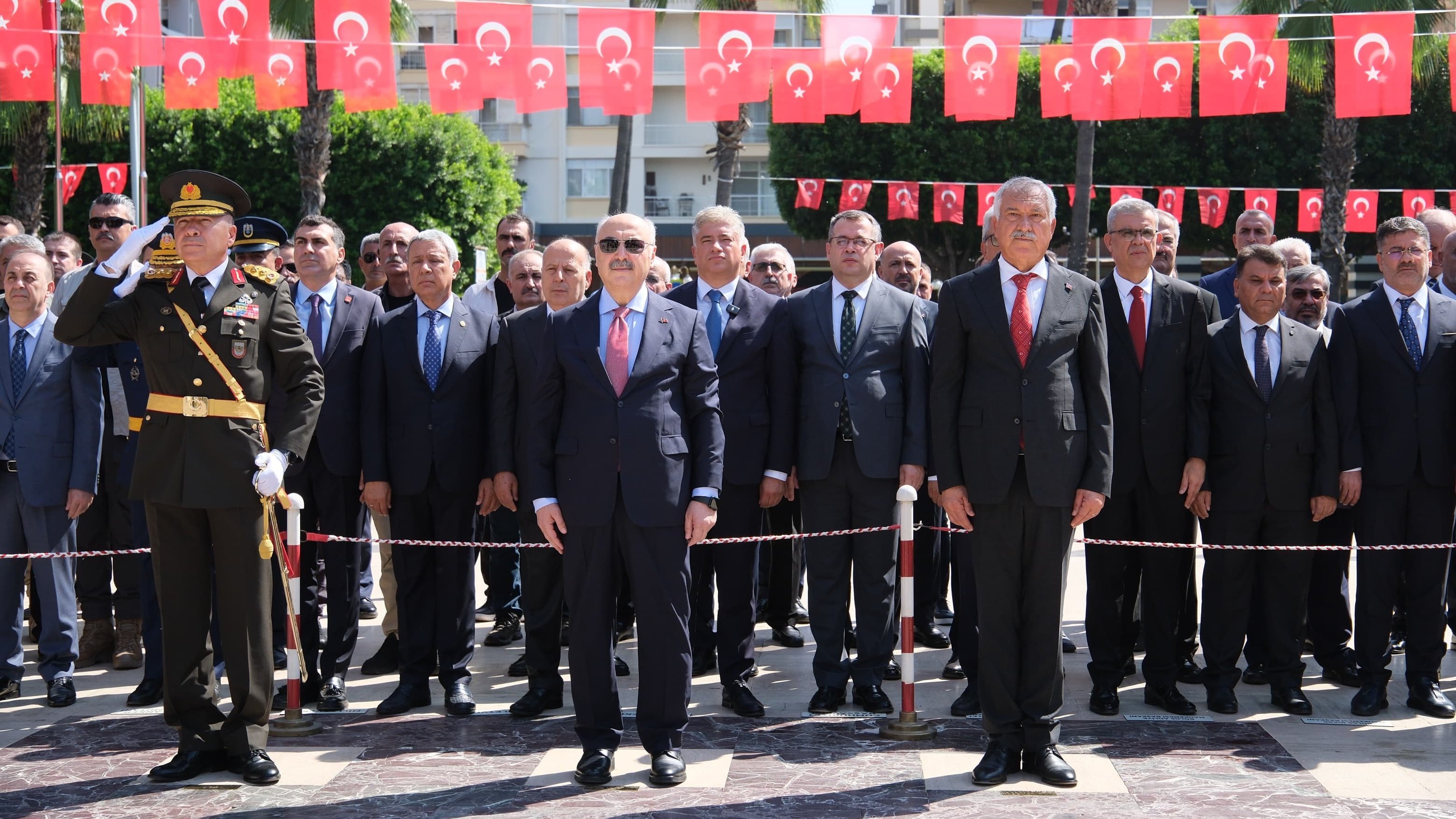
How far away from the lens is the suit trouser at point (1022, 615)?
17.6 ft

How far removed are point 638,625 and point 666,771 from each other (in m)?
0.59

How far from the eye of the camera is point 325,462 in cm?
669

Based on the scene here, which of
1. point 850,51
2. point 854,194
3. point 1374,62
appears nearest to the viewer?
point 1374,62

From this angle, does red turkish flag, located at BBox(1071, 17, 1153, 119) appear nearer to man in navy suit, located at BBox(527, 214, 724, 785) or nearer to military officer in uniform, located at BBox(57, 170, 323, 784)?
man in navy suit, located at BBox(527, 214, 724, 785)

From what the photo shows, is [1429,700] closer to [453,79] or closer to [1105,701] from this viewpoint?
[1105,701]

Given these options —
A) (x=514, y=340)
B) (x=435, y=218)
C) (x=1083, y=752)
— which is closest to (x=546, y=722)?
(x=514, y=340)

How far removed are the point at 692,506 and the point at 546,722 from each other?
1581 millimetres

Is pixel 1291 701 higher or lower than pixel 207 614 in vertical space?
lower

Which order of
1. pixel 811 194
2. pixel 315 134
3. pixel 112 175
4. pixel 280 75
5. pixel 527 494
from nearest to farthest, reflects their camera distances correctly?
pixel 527 494, pixel 280 75, pixel 112 175, pixel 315 134, pixel 811 194

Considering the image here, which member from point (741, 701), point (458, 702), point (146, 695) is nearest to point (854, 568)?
point (741, 701)

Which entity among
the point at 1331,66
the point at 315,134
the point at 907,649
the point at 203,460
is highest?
the point at 1331,66

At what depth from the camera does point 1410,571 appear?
6.57 meters

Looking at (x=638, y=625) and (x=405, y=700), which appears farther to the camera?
(x=405, y=700)

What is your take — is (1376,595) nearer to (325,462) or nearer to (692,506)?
(692,506)
